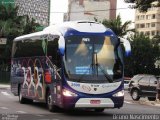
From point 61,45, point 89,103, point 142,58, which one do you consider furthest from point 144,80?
point 142,58

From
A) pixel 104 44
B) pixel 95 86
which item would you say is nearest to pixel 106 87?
pixel 95 86

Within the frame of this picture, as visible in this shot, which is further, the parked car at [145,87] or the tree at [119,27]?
the tree at [119,27]

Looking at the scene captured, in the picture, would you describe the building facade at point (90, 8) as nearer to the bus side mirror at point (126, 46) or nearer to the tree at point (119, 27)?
the tree at point (119, 27)

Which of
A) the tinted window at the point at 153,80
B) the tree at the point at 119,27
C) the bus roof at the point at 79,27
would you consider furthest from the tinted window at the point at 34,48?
the tree at the point at 119,27

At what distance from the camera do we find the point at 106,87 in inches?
727

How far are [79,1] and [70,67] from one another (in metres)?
115

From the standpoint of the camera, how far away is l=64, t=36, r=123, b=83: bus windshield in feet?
60.3

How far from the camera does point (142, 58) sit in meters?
72.7

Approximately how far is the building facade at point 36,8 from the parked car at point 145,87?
37718 millimetres

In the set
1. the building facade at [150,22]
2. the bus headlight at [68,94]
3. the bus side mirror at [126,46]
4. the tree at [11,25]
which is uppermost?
the bus side mirror at [126,46]

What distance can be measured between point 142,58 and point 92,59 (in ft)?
179

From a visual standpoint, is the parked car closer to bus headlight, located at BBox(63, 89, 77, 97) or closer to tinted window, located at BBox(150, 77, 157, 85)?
tinted window, located at BBox(150, 77, 157, 85)

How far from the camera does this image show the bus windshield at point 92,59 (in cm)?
1839

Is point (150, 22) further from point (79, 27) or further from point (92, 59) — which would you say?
point (92, 59)
